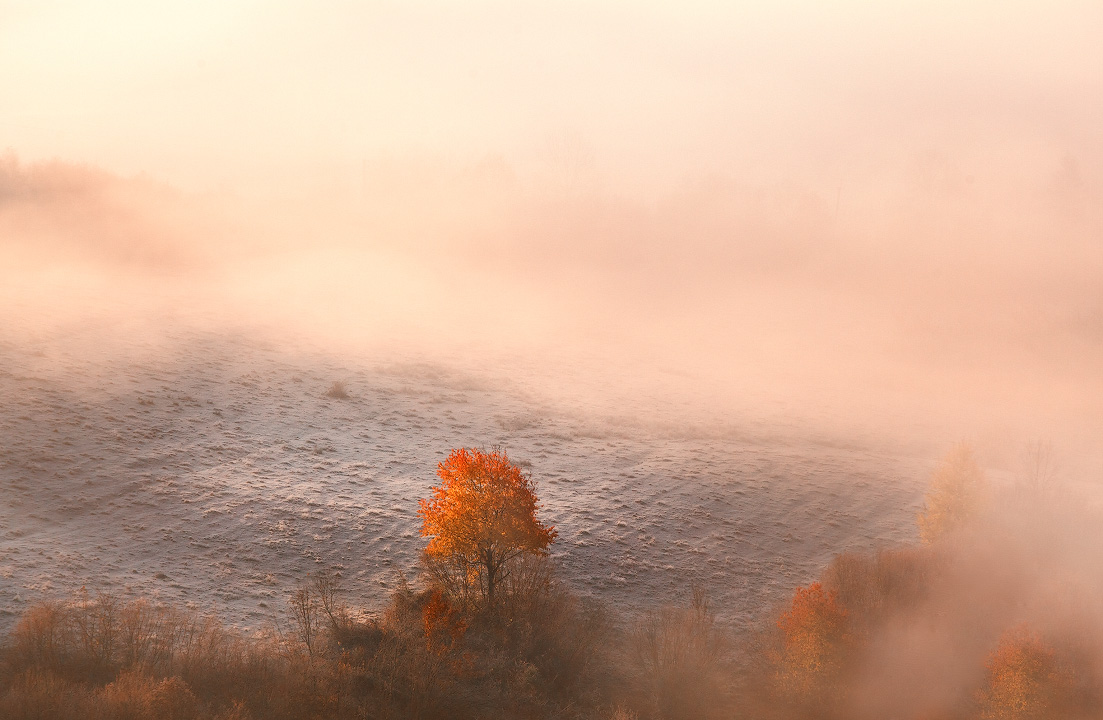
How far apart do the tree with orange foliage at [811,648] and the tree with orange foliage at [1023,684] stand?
8.25 meters

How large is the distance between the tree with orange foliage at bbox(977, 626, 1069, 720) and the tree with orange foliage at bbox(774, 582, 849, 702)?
27.1ft

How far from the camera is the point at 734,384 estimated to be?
108125 mm

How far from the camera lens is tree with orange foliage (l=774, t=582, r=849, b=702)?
128 ft

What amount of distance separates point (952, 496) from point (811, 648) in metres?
23.4

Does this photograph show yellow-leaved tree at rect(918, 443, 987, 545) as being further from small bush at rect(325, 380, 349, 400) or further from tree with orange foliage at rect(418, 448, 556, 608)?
small bush at rect(325, 380, 349, 400)

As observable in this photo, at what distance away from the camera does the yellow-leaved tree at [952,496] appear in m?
54.0

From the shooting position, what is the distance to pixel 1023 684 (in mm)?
40188

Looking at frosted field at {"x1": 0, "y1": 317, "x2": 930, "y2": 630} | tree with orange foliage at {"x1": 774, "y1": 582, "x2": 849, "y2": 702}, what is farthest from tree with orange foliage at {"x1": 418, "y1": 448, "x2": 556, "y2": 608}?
tree with orange foliage at {"x1": 774, "y1": 582, "x2": 849, "y2": 702}

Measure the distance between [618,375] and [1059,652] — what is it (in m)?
66.6

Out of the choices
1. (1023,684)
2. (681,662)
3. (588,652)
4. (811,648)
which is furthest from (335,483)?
(1023,684)

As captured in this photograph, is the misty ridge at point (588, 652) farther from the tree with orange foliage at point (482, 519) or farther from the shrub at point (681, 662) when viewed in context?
the tree with orange foliage at point (482, 519)

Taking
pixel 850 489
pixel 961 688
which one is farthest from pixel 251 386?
pixel 961 688

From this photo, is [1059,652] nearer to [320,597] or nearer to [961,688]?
[961,688]

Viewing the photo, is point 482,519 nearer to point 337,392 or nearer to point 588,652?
point 588,652
